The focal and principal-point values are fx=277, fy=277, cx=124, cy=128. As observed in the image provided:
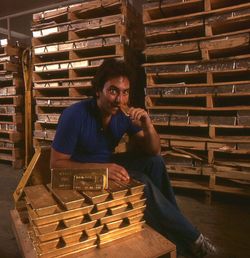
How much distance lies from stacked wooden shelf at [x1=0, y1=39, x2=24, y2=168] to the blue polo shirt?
367 cm

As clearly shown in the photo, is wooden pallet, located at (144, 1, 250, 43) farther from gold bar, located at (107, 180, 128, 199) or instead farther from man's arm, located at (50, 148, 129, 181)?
gold bar, located at (107, 180, 128, 199)

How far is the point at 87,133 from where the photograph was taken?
2.47 meters

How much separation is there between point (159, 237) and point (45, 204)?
2.70 feet

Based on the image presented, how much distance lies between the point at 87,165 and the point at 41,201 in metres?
0.51

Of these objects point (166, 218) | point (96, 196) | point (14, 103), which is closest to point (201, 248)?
point (166, 218)

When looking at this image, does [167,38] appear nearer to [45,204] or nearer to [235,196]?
[235,196]

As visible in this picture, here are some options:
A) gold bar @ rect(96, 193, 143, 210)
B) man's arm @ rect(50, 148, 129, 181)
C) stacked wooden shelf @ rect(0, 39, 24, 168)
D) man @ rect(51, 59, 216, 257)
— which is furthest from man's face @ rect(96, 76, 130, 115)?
stacked wooden shelf @ rect(0, 39, 24, 168)

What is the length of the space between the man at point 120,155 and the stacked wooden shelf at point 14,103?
3.66 m

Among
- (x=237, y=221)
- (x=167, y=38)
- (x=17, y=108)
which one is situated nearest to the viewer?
(x=237, y=221)

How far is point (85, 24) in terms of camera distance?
430 cm

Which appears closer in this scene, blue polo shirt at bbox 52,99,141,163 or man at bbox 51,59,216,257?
man at bbox 51,59,216,257

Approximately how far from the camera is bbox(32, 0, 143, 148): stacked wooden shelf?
412 cm

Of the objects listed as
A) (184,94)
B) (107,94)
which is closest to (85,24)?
(184,94)

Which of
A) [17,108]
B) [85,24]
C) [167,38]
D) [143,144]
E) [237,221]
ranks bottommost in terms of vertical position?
[237,221]
